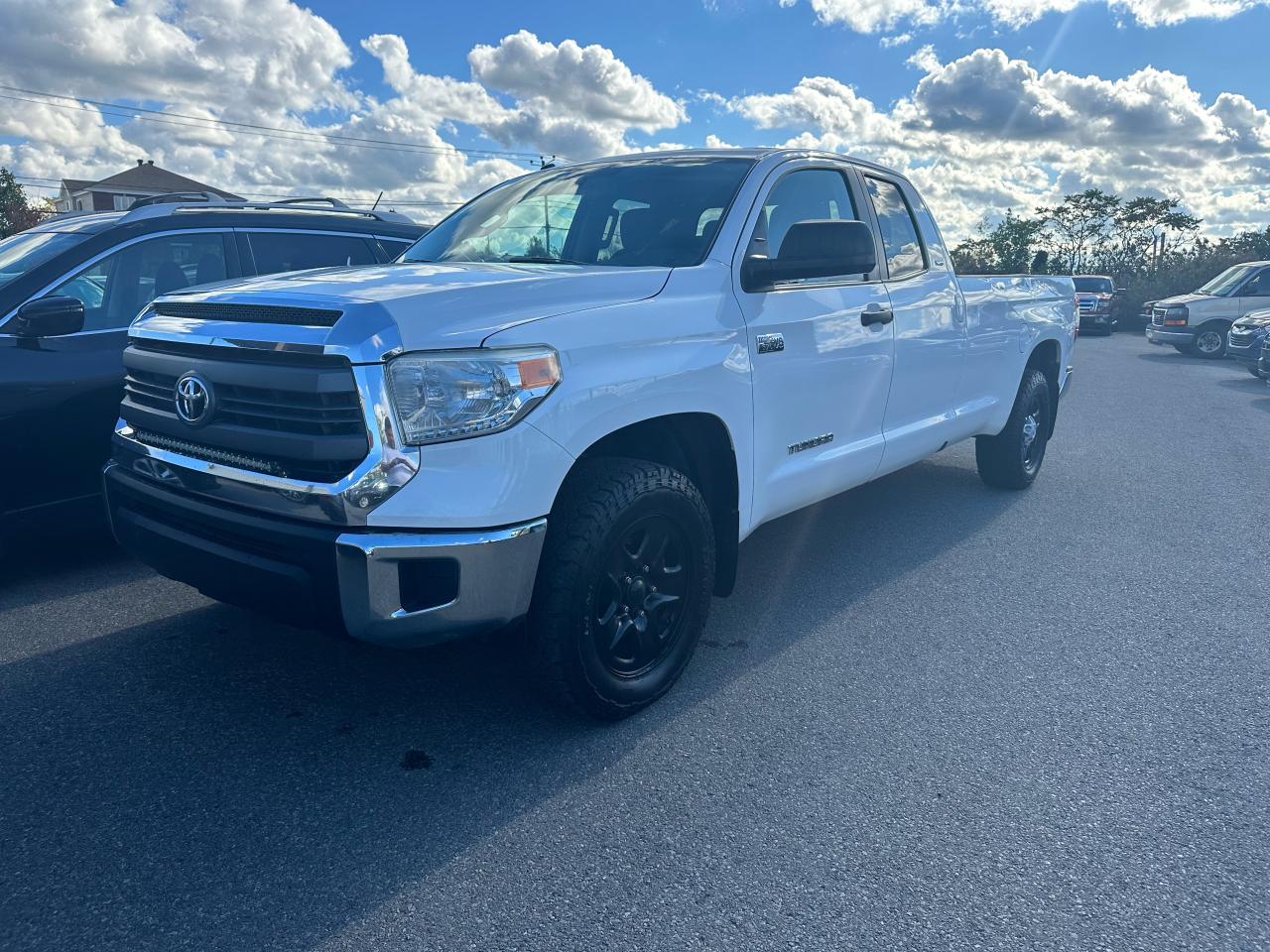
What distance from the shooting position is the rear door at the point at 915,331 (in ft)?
15.1

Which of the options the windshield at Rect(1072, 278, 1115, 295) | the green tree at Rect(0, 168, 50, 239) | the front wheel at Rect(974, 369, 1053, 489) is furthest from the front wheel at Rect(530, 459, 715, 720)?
the green tree at Rect(0, 168, 50, 239)

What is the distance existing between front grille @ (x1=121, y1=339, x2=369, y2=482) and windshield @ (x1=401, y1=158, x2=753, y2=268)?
4.34ft

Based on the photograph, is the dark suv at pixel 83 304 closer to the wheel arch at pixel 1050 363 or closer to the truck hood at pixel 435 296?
the truck hood at pixel 435 296

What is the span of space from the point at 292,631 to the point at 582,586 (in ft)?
5.39

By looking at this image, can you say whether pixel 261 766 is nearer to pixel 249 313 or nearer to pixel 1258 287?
pixel 249 313

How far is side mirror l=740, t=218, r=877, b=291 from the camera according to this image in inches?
136

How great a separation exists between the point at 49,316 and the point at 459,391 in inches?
105

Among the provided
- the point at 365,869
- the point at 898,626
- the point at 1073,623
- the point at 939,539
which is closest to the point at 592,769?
the point at 365,869

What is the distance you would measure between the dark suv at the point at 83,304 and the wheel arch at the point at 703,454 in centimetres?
253

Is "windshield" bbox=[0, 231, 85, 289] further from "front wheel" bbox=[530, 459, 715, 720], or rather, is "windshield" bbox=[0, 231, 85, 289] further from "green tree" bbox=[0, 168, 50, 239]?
"green tree" bbox=[0, 168, 50, 239]

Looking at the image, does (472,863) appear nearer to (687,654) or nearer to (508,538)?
(508,538)

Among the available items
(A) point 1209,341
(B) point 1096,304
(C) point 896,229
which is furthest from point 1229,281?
(C) point 896,229

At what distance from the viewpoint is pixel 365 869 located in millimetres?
2443

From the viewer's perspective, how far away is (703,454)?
11.6ft
